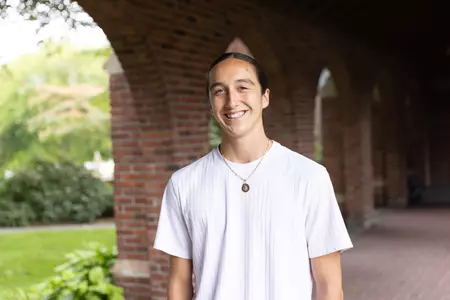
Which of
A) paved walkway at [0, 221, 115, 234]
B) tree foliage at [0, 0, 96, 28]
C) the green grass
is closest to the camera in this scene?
tree foliage at [0, 0, 96, 28]

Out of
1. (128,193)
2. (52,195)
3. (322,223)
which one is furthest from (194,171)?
(52,195)

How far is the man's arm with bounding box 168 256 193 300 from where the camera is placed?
1.94 metres

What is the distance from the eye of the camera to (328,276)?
1851 mm

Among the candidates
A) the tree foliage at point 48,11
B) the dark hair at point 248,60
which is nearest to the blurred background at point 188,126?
the tree foliage at point 48,11

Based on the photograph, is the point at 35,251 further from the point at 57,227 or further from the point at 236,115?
the point at 236,115

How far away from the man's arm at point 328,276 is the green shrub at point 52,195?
15.9 meters

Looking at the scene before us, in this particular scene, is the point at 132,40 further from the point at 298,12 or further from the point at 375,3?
the point at 375,3

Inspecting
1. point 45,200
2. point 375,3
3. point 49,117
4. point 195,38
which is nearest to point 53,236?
point 45,200

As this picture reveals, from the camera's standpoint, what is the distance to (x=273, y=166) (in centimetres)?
188

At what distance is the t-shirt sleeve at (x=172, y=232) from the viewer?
193 centimetres

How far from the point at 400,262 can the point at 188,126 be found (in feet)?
13.3

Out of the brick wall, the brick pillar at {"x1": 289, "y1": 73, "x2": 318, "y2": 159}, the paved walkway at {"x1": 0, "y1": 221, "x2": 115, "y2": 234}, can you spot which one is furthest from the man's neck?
the paved walkway at {"x1": 0, "y1": 221, "x2": 115, "y2": 234}

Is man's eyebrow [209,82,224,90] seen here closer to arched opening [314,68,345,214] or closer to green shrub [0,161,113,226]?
arched opening [314,68,345,214]

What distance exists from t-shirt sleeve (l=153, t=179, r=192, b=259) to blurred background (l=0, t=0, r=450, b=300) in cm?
306
